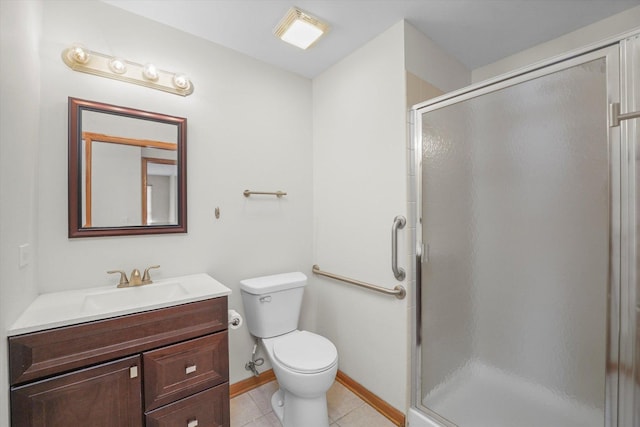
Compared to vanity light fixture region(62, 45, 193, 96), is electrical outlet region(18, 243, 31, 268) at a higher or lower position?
lower

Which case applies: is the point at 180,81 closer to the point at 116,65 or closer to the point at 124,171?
the point at 116,65

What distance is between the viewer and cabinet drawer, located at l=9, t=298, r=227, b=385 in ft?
3.17

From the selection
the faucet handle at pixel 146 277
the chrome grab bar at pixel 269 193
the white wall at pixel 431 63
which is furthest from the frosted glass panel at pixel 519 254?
the faucet handle at pixel 146 277

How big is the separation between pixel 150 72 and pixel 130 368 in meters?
1.54

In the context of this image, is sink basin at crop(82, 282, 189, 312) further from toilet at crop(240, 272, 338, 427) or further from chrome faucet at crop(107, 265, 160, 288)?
toilet at crop(240, 272, 338, 427)

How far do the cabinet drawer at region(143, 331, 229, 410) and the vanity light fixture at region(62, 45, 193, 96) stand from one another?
146 cm

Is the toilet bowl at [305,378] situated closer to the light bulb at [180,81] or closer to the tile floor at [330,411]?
the tile floor at [330,411]

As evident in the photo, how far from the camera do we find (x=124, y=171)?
1.55 m

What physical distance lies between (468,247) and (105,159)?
205cm

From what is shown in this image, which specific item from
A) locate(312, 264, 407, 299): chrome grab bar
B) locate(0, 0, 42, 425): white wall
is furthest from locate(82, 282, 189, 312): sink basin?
locate(312, 264, 407, 299): chrome grab bar

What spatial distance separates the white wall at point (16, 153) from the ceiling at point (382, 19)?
2.05 ft

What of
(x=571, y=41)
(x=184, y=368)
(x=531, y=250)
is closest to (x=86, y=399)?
(x=184, y=368)

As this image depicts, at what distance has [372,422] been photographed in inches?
66.0

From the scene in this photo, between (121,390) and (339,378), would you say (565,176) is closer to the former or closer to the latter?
(339,378)
